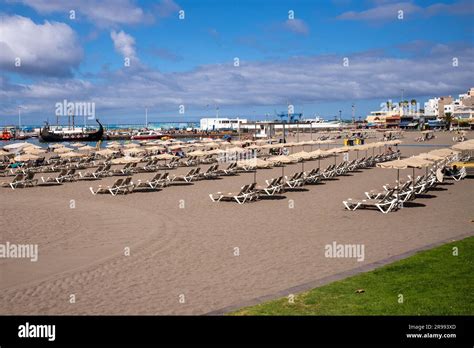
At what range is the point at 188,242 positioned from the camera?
10.3 m

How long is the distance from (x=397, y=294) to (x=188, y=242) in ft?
16.6

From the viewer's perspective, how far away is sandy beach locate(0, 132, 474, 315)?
273 inches

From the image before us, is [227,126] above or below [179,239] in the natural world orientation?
above

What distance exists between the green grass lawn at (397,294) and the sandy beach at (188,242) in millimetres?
586

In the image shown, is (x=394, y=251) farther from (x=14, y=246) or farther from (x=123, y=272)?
(x=14, y=246)

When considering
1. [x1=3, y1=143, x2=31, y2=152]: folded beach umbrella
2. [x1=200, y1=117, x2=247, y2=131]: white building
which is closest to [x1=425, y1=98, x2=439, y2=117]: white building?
[x1=200, y1=117, x2=247, y2=131]: white building

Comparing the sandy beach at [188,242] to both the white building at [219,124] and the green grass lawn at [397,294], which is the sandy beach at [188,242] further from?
the white building at [219,124]

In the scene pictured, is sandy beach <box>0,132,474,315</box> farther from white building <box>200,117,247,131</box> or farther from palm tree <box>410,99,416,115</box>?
palm tree <box>410,99,416,115</box>

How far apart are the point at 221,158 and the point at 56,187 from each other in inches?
567

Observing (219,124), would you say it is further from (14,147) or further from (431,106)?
(14,147)

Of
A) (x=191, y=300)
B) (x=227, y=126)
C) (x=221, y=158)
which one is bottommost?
(x=191, y=300)

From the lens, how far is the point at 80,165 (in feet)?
96.7
